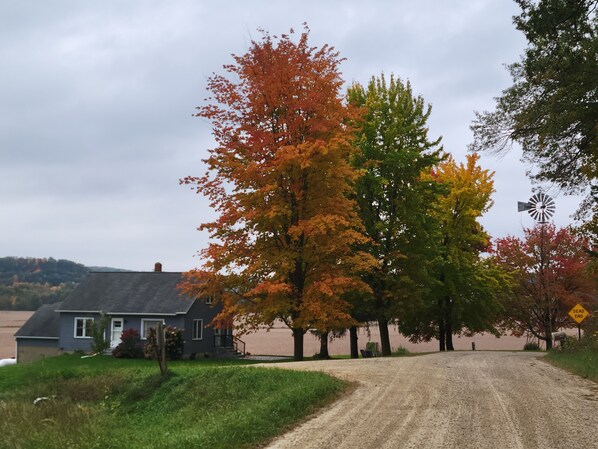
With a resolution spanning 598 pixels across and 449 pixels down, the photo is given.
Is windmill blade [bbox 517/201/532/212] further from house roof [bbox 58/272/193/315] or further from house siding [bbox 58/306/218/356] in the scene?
house roof [bbox 58/272/193/315]

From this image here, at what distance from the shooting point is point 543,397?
1237 centimetres

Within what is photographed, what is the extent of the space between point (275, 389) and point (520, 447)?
20.3 feet

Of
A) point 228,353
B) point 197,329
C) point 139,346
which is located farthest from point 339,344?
point 139,346

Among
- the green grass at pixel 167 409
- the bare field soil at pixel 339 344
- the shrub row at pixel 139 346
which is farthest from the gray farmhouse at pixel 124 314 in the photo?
the green grass at pixel 167 409

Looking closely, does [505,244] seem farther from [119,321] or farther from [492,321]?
[119,321]

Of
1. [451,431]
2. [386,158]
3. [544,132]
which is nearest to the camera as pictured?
[451,431]

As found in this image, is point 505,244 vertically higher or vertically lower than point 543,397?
higher

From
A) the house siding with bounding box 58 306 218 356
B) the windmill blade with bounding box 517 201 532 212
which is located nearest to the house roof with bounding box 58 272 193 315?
the house siding with bounding box 58 306 218 356

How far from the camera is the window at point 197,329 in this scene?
41.1m

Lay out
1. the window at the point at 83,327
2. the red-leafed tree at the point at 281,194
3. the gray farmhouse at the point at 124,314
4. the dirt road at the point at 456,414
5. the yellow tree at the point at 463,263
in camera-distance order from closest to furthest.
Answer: the dirt road at the point at 456,414, the red-leafed tree at the point at 281,194, the yellow tree at the point at 463,263, the gray farmhouse at the point at 124,314, the window at the point at 83,327

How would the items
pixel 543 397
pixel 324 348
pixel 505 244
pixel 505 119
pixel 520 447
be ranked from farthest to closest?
pixel 505 244 → pixel 324 348 → pixel 505 119 → pixel 543 397 → pixel 520 447

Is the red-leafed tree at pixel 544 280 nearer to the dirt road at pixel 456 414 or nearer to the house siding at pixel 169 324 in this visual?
the house siding at pixel 169 324

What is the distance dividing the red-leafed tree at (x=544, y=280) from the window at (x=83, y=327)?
3120 centimetres

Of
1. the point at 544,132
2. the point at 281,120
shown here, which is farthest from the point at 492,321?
the point at 544,132
